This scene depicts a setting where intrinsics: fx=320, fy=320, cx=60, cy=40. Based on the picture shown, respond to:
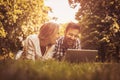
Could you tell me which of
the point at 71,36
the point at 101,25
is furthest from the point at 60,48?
the point at 101,25

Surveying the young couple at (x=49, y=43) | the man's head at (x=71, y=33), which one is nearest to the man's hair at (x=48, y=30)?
the young couple at (x=49, y=43)

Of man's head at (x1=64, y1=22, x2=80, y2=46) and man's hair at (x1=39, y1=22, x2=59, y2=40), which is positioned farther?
man's head at (x1=64, y1=22, x2=80, y2=46)

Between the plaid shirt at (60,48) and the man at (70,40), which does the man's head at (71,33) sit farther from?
the plaid shirt at (60,48)

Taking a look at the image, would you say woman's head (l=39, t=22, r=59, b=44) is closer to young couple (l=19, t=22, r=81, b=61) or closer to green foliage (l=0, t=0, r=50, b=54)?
young couple (l=19, t=22, r=81, b=61)

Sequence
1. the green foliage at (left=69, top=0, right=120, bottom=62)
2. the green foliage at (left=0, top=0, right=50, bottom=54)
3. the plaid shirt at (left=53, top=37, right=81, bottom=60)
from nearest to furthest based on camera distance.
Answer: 1. the plaid shirt at (left=53, top=37, right=81, bottom=60)
2. the green foliage at (left=69, top=0, right=120, bottom=62)
3. the green foliage at (left=0, top=0, right=50, bottom=54)

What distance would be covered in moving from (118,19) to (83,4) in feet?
15.3

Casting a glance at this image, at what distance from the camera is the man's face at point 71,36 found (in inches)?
328

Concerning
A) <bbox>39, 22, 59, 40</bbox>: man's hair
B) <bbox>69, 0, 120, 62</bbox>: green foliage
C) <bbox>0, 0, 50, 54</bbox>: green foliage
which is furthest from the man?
<bbox>0, 0, 50, 54</bbox>: green foliage

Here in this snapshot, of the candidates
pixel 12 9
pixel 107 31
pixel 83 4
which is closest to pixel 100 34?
pixel 107 31

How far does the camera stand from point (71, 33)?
849 centimetres

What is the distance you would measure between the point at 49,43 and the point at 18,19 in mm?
33845

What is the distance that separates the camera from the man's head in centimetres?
835

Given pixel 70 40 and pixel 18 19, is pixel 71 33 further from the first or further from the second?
pixel 18 19

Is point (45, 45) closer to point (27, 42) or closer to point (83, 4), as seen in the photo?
point (27, 42)
